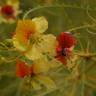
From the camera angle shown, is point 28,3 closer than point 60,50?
No

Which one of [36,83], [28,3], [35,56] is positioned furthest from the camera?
[28,3]

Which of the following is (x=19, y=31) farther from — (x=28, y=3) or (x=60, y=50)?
(x=28, y=3)

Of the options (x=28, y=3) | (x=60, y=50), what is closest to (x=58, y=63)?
(x=60, y=50)

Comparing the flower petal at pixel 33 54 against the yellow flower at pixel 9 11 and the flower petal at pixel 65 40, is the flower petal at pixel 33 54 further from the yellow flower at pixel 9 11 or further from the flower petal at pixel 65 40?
the yellow flower at pixel 9 11

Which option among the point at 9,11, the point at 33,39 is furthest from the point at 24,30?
the point at 9,11

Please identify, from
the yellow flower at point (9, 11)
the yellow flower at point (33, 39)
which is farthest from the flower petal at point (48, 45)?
the yellow flower at point (9, 11)

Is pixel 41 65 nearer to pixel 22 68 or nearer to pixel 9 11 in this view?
pixel 22 68
